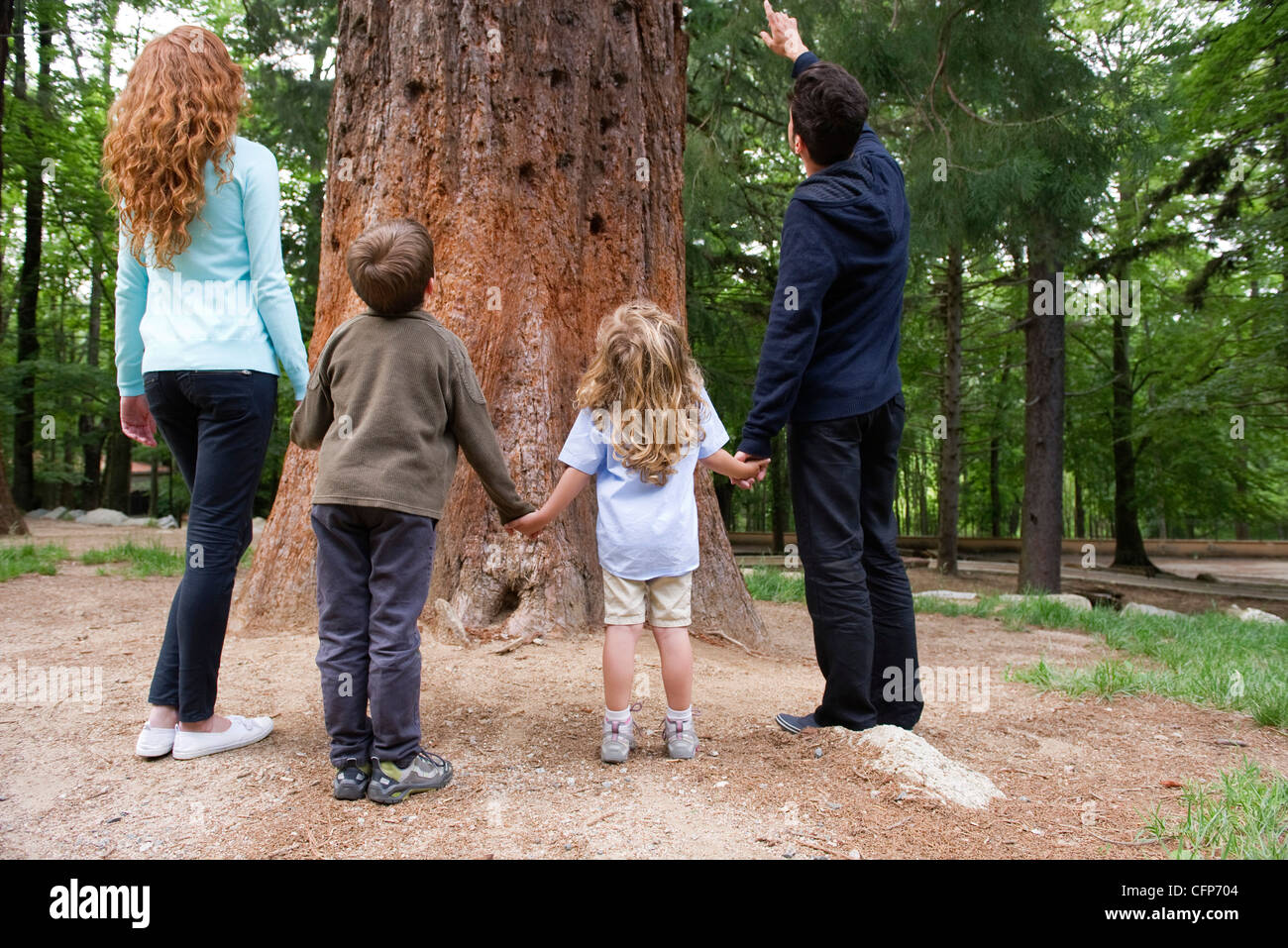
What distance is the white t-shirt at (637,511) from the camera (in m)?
2.67

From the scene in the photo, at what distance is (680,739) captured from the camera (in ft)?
8.84

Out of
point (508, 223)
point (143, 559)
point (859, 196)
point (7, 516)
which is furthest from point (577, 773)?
point (7, 516)

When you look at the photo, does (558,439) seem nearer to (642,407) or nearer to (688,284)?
(642,407)

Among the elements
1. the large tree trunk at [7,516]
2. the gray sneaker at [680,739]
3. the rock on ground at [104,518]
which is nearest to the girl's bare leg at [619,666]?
the gray sneaker at [680,739]

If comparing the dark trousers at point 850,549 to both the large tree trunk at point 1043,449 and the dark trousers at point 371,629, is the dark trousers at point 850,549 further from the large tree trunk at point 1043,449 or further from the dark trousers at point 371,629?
the large tree trunk at point 1043,449

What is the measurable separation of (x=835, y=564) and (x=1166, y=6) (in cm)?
1156

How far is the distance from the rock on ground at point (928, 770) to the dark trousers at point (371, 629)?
1.32 meters

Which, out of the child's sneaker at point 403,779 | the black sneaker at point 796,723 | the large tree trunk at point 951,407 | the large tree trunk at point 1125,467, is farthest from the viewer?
the large tree trunk at point 1125,467

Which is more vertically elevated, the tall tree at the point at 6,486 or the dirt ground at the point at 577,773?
the tall tree at the point at 6,486

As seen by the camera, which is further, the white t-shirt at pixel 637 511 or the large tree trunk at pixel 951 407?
the large tree trunk at pixel 951 407

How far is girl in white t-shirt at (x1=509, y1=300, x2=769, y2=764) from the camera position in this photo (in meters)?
2.67

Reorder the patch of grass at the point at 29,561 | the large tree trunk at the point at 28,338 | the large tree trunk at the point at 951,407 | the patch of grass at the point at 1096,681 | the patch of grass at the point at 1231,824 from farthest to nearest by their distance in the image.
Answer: the large tree trunk at the point at 28,338 → the large tree trunk at the point at 951,407 → the patch of grass at the point at 29,561 → the patch of grass at the point at 1096,681 → the patch of grass at the point at 1231,824

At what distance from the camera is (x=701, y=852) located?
6.64 ft

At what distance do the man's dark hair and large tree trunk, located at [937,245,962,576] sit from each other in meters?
9.70
